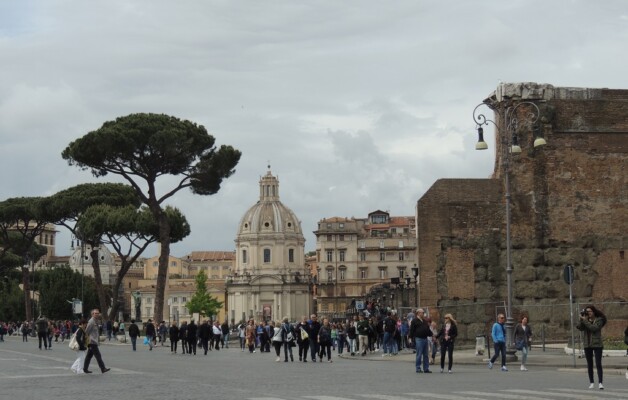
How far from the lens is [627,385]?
17.3 meters

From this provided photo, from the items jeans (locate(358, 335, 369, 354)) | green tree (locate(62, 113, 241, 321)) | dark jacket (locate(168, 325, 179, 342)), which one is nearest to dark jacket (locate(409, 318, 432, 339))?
jeans (locate(358, 335, 369, 354))

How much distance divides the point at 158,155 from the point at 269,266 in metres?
121

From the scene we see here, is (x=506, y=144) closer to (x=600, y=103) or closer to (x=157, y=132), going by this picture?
(x=600, y=103)

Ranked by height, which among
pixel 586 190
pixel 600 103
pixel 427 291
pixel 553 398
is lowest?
pixel 553 398

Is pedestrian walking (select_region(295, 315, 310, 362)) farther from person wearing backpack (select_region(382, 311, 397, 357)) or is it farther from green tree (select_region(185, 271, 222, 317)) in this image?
green tree (select_region(185, 271, 222, 317))

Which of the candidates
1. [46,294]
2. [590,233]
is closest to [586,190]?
[590,233]

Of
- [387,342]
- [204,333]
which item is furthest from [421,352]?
[204,333]

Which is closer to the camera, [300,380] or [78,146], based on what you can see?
[300,380]

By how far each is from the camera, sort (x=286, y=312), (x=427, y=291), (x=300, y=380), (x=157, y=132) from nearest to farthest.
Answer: (x=300, y=380)
(x=427, y=291)
(x=157, y=132)
(x=286, y=312)

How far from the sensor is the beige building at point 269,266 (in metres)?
171

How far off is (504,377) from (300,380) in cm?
366

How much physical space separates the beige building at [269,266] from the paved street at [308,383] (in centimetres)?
14615

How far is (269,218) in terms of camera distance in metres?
171

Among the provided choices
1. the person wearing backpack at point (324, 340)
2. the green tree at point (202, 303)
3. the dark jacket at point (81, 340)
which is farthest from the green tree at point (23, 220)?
the green tree at point (202, 303)
